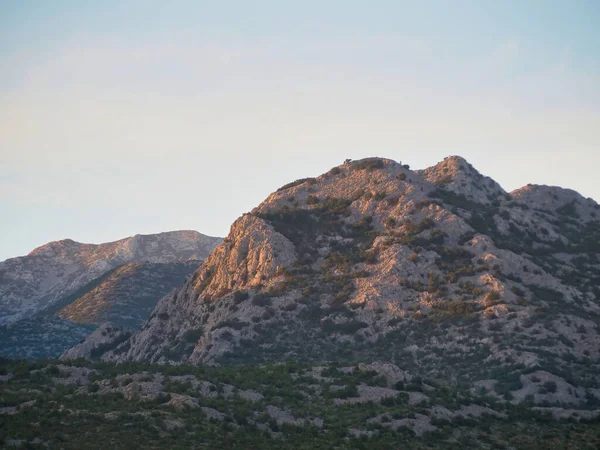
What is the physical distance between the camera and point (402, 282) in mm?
114812

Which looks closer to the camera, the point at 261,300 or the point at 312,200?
the point at 261,300

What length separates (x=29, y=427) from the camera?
5125 centimetres

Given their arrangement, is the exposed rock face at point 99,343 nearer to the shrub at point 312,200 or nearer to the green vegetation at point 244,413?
the shrub at point 312,200

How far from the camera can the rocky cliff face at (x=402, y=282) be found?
99375 mm

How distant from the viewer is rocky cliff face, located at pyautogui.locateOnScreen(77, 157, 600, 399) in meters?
99.4

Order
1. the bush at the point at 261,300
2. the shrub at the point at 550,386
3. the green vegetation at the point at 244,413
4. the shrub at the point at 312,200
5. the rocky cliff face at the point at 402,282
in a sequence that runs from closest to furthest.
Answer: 1. the green vegetation at the point at 244,413
2. the shrub at the point at 550,386
3. the rocky cliff face at the point at 402,282
4. the bush at the point at 261,300
5. the shrub at the point at 312,200

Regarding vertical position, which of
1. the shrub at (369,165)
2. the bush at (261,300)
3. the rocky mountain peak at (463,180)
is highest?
the shrub at (369,165)

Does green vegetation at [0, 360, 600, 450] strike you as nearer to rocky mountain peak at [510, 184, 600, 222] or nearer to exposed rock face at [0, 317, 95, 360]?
rocky mountain peak at [510, 184, 600, 222]

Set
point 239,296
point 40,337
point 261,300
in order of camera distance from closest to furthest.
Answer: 1. point 261,300
2. point 239,296
3. point 40,337

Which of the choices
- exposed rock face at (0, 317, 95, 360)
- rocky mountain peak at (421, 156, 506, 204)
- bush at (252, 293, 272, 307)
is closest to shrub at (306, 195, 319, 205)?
rocky mountain peak at (421, 156, 506, 204)

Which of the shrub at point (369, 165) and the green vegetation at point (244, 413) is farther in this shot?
the shrub at point (369, 165)

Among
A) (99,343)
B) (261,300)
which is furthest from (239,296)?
(99,343)

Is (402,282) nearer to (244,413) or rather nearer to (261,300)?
(261,300)

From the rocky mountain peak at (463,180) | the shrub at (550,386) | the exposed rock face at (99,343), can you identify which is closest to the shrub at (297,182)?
the rocky mountain peak at (463,180)
